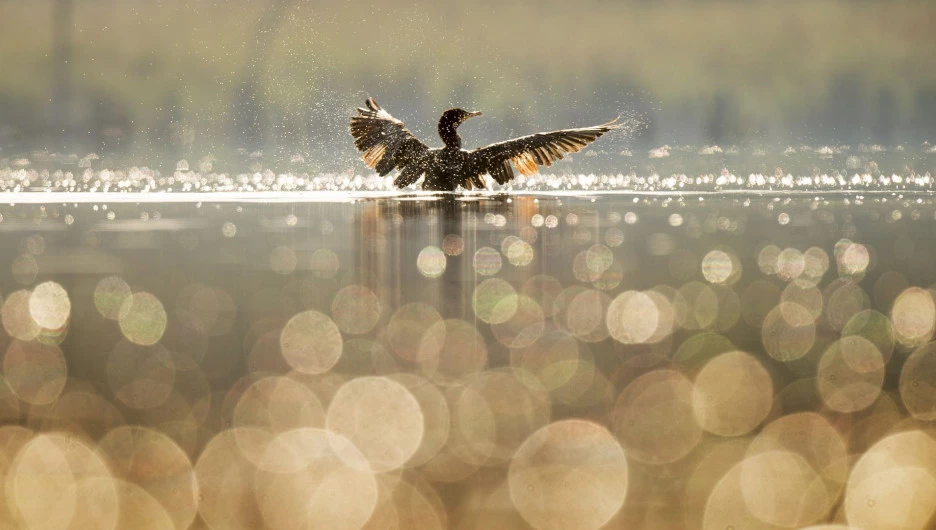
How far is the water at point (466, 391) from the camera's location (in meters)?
3.80

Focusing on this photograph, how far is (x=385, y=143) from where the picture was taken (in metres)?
24.8

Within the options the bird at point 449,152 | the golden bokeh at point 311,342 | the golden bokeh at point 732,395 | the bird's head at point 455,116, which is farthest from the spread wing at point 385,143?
the golden bokeh at point 732,395

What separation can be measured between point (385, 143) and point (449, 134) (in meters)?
1.85

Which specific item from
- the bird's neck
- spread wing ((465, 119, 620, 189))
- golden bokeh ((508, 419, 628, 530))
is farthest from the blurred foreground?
the bird's neck

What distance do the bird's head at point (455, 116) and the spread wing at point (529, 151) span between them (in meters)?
2.04

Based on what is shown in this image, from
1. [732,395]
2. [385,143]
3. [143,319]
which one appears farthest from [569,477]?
[385,143]

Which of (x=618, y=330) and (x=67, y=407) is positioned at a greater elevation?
(x=618, y=330)

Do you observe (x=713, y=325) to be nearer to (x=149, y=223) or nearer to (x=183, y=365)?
(x=183, y=365)

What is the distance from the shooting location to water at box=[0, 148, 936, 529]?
12.5 feet

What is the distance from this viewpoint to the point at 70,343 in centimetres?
669

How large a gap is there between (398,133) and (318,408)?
20.2 meters

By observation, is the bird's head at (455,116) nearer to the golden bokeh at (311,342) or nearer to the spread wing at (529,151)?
the spread wing at (529,151)

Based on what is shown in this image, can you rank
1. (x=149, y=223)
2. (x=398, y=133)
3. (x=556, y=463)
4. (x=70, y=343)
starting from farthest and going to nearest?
(x=398, y=133)
(x=149, y=223)
(x=70, y=343)
(x=556, y=463)

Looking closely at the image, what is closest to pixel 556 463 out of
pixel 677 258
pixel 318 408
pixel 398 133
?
pixel 318 408
